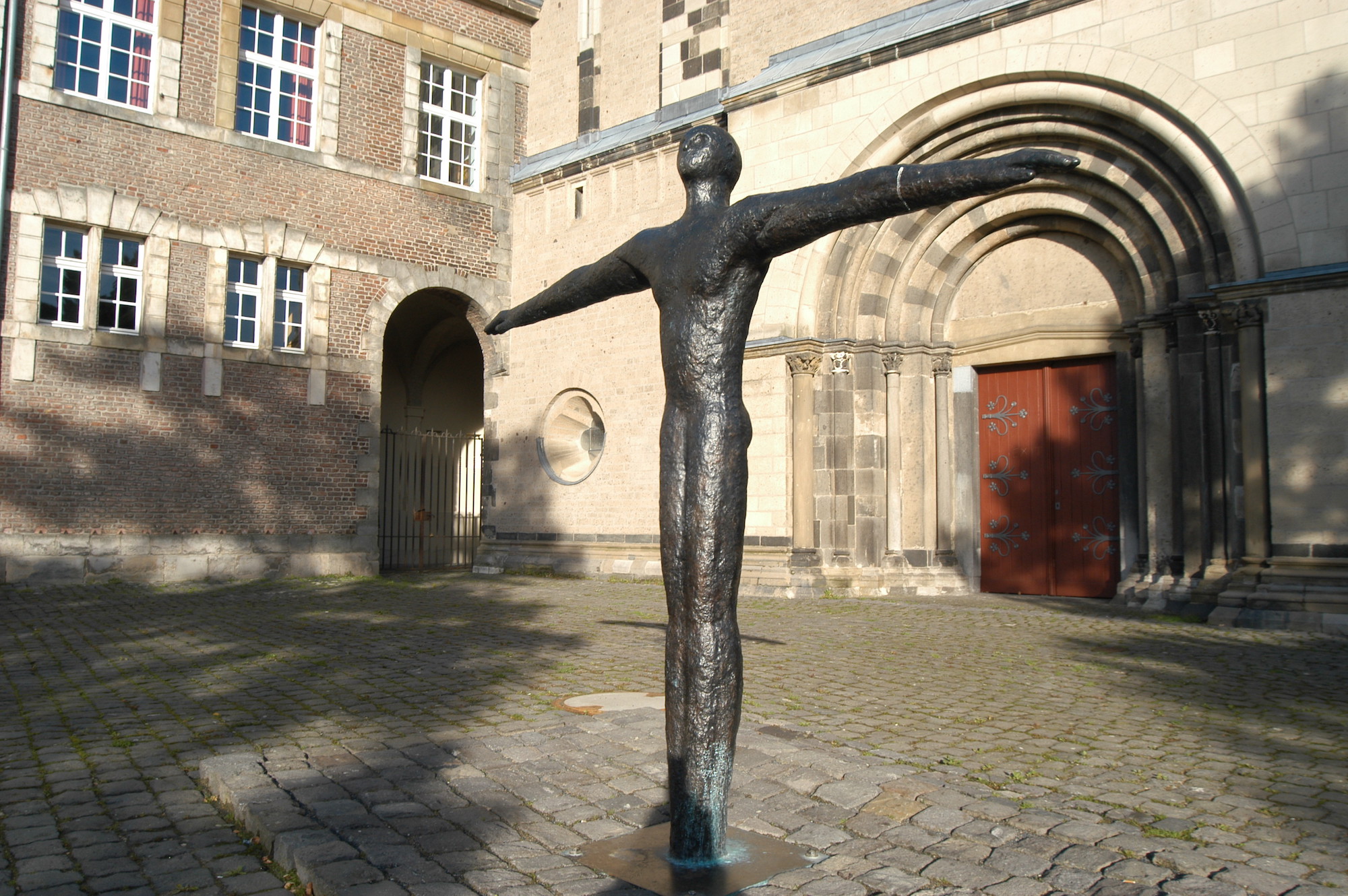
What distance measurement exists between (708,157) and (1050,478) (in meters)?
9.25

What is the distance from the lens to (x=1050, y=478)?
11305 millimetres

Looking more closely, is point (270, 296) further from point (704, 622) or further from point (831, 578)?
point (704, 622)

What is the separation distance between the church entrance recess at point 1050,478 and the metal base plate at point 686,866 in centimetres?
899

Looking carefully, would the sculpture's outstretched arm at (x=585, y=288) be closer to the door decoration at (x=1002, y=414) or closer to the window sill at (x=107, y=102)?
the door decoration at (x=1002, y=414)

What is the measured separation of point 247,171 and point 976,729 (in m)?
12.9

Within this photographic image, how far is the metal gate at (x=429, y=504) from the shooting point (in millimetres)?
17828

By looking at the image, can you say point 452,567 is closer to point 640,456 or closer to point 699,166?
point 640,456

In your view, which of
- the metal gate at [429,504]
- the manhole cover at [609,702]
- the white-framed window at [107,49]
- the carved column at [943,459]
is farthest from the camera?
the metal gate at [429,504]

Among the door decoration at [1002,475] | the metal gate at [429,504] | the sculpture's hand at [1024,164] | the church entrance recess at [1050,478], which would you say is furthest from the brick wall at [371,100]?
the sculpture's hand at [1024,164]

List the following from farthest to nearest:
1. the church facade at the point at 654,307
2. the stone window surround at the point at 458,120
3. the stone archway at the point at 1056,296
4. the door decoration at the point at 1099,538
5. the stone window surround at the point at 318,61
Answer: the stone window surround at the point at 458,120 → the stone window surround at the point at 318,61 → the door decoration at the point at 1099,538 → the stone archway at the point at 1056,296 → the church facade at the point at 654,307

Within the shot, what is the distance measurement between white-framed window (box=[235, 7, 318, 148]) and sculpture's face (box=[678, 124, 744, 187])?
41.9ft

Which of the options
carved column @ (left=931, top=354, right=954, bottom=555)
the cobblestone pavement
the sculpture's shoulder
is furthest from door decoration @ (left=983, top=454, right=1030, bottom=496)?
the sculpture's shoulder

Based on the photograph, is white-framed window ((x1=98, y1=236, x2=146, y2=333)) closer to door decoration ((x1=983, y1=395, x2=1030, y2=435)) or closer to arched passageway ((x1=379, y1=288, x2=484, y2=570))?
arched passageway ((x1=379, y1=288, x2=484, y2=570))

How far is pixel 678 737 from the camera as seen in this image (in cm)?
298
